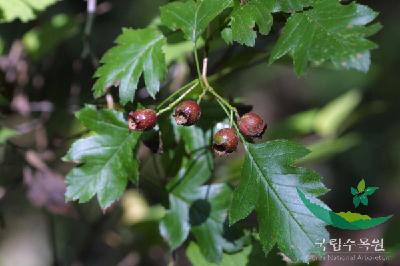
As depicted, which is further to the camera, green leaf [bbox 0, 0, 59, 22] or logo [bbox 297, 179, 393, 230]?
green leaf [bbox 0, 0, 59, 22]

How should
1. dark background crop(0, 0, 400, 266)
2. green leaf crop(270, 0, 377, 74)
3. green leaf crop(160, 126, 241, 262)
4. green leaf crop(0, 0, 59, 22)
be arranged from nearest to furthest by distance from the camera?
green leaf crop(270, 0, 377, 74)
green leaf crop(160, 126, 241, 262)
green leaf crop(0, 0, 59, 22)
dark background crop(0, 0, 400, 266)

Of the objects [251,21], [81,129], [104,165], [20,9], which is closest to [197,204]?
[104,165]

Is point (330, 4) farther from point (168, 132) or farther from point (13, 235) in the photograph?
point (13, 235)

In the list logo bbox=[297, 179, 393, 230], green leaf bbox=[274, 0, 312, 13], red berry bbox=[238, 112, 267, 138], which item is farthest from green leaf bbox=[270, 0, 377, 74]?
logo bbox=[297, 179, 393, 230]

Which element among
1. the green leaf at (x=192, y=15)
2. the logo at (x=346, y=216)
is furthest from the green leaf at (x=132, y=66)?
the logo at (x=346, y=216)

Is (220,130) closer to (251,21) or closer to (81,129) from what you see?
(251,21)

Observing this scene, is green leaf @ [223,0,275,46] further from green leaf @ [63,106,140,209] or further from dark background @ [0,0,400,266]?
green leaf @ [63,106,140,209]
